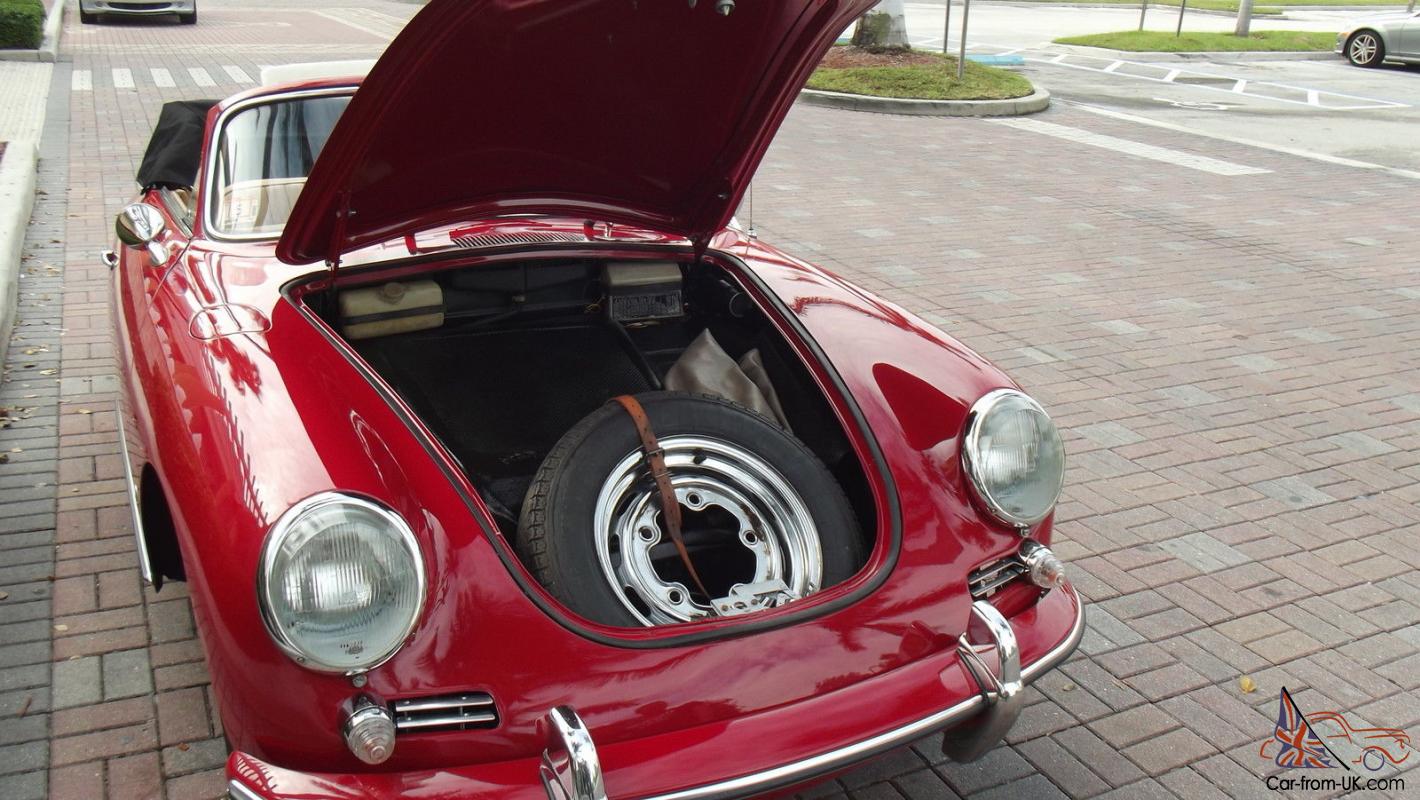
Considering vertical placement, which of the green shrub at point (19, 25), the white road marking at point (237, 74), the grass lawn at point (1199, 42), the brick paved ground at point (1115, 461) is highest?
the grass lawn at point (1199, 42)

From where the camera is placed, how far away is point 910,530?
2.45 meters

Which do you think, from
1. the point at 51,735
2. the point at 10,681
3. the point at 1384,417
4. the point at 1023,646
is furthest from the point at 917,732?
the point at 1384,417

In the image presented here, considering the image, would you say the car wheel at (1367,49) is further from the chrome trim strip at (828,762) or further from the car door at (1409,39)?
the chrome trim strip at (828,762)

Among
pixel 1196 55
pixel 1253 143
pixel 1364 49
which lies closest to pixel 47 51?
pixel 1253 143

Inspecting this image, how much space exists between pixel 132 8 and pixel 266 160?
63.2ft

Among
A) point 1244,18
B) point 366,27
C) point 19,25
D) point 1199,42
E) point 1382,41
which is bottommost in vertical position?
point 19,25

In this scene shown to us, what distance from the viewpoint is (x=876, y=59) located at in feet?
47.2

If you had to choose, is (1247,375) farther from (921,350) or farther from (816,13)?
(816,13)

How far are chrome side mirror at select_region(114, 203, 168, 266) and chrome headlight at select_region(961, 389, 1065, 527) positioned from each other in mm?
2266

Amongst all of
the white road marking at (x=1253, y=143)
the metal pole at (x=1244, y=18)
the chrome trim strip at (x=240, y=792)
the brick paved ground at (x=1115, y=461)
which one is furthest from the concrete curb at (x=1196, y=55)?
the chrome trim strip at (x=240, y=792)

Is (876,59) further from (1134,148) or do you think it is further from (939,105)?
(1134,148)

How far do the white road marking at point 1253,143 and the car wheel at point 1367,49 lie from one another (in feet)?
26.6

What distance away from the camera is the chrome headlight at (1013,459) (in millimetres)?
2514

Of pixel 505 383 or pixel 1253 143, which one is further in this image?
pixel 1253 143
